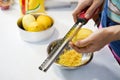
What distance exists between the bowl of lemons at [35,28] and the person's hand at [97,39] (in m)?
0.21

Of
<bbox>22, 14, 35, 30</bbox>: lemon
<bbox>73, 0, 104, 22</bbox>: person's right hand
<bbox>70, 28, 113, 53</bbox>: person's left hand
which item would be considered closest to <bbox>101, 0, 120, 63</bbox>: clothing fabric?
<bbox>73, 0, 104, 22</bbox>: person's right hand

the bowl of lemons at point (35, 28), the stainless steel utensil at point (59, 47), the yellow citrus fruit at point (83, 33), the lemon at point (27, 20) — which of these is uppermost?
the stainless steel utensil at point (59, 47)

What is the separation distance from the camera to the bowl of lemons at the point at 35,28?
2.77 ft

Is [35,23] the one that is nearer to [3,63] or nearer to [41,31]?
[41,31]

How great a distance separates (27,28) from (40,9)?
6.8 inches

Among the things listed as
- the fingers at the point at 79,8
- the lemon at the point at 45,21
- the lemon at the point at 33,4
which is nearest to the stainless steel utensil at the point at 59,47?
the fingers at the point at 79,8

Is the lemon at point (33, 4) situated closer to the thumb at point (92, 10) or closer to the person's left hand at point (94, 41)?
the thumb at point (92, 10)

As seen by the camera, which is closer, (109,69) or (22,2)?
(109,69)

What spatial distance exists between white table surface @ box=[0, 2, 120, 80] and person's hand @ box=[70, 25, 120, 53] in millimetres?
95

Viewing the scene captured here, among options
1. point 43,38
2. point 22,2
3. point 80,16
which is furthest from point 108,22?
point 22,2

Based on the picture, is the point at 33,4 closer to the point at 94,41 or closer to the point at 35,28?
the point at 35,28

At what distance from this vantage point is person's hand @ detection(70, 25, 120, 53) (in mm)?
676

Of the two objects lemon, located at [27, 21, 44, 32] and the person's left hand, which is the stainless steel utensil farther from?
lemon, located at [27, 21, 44, 32]

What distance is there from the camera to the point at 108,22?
86 centimetres
